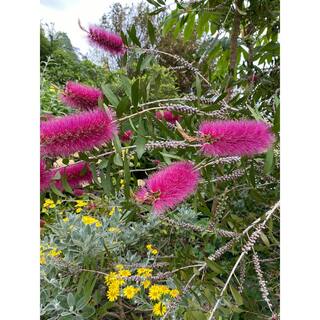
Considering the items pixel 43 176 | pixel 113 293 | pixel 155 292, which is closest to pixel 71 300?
Answer: pixel 113 293

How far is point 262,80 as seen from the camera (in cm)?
119

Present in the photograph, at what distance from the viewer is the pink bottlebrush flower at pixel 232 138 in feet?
1.54

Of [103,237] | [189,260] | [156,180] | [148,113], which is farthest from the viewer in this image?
[103,237]

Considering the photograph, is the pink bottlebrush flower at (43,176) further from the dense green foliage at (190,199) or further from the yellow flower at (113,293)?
the yellow flower at (113,293)

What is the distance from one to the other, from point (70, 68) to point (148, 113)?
3.74m

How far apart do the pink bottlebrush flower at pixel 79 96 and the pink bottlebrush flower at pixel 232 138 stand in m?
0.23

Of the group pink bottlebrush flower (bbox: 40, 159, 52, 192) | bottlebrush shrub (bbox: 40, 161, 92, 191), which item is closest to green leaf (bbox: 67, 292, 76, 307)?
bottlebrush shrub (bbox: 40, 161, 92, 191)

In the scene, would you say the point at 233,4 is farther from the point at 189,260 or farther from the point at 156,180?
the point at 156,180

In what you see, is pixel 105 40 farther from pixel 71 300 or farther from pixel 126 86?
pixel 71 300

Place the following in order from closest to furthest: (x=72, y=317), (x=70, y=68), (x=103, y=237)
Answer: (x=72, y=317) < (x=103, y=237) < (x=70, y=68)

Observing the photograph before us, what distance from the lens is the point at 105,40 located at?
0.77m

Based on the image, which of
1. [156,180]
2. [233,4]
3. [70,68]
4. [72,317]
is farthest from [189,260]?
[70,68]

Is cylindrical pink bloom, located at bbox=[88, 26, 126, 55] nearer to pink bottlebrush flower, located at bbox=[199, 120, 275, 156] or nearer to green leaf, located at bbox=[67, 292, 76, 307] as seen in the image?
pink bottlebrush flower, located at bbox=[199, 120, 275, 156]
